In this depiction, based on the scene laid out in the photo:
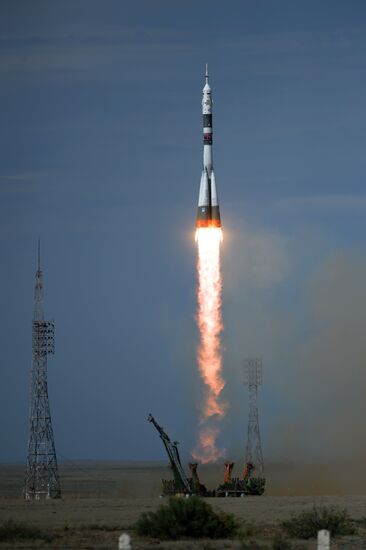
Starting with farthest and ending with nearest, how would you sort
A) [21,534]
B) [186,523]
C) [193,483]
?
[193,483] → [186,523] → [21,534]

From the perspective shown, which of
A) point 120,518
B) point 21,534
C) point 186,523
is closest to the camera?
point 21,534

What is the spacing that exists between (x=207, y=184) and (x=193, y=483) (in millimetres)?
17498

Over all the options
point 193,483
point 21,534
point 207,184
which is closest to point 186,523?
point 21,534

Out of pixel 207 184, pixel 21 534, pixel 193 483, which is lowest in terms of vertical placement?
pixel 21 534

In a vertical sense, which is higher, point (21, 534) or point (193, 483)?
point (193, 483)

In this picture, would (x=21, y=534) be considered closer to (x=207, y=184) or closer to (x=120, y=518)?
(x=120, y=518)

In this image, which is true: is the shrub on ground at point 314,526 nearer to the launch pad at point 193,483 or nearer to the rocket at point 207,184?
the launch pad at point 193,483

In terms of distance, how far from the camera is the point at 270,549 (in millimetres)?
38750

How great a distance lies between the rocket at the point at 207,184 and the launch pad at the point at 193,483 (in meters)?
12.3

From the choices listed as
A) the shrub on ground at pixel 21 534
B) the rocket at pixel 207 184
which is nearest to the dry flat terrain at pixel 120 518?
the shrub on ground at pixel 21 534

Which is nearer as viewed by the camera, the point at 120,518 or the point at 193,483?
the point at 120,518

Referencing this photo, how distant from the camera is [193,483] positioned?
74125 mm

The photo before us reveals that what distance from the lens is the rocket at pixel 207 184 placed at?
257 ft

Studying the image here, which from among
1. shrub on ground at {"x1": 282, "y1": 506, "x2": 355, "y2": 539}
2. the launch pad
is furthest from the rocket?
shrub on ground at {"x1": 282, "y1": 506, "x2": 355, "y2": 539}
